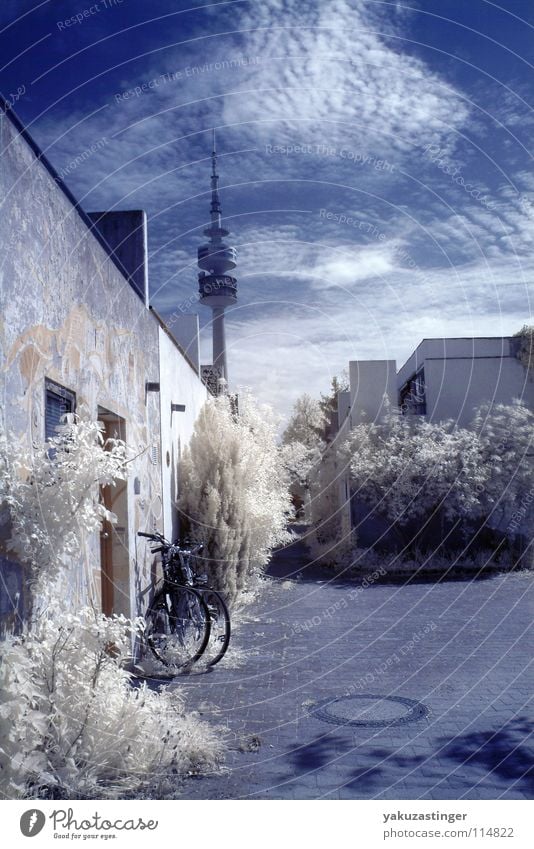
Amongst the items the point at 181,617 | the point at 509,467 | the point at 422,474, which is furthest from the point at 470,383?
the point at 181,617

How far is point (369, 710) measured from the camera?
583 cm

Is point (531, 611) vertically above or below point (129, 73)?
below

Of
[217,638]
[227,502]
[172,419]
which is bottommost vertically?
[217,638]

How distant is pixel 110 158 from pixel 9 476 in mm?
3085

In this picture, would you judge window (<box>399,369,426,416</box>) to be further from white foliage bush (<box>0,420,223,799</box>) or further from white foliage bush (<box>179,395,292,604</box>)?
white foliage bush (<box>0,420,223,799</box>)

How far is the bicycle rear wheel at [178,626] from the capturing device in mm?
7348

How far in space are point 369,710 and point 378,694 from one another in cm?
51

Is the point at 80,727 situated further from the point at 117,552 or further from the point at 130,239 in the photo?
the point at 130,239

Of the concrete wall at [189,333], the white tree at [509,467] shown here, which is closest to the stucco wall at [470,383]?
the white tree at [509,467]
